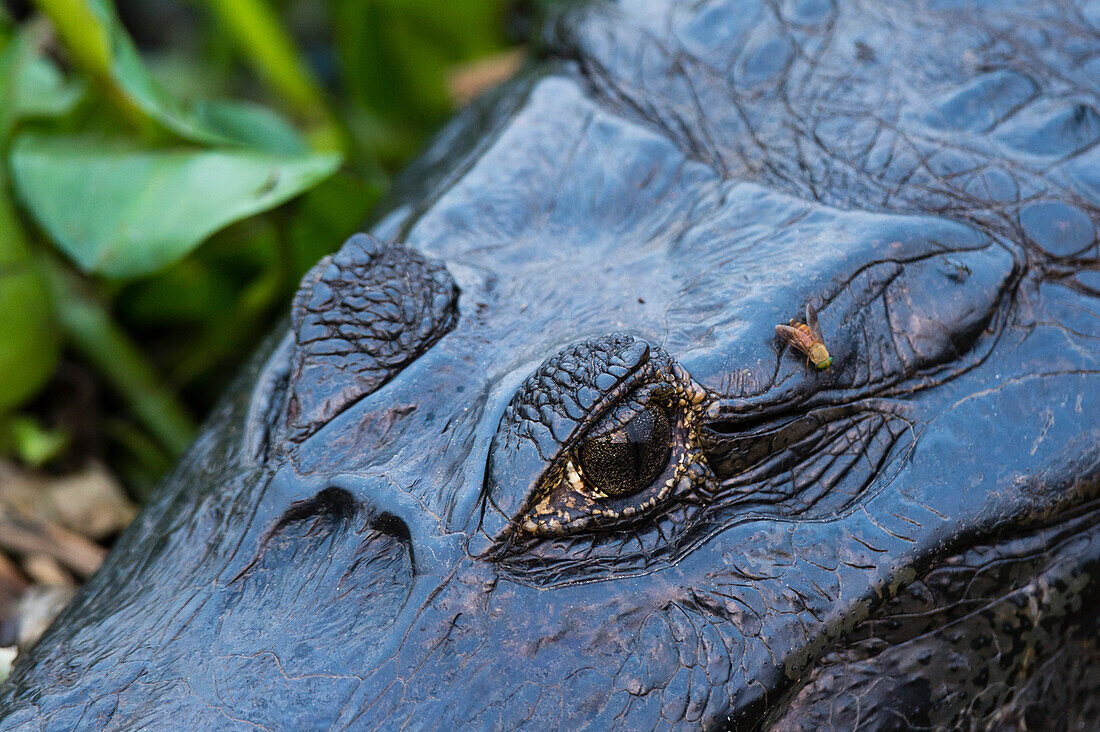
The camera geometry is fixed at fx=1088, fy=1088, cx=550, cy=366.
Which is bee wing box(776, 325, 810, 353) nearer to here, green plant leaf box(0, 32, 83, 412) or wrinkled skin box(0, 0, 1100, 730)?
wrinkled skin box(0, 0, 1100, 730)

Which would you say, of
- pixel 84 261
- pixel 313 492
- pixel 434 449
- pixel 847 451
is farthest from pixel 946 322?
pixel 84 261

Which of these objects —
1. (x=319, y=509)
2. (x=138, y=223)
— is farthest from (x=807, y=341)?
(x=138, y=223)

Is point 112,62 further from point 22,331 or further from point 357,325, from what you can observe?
point 357,325

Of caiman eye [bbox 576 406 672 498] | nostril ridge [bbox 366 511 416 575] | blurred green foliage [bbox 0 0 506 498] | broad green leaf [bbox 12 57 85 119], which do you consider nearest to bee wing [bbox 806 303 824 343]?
caiman eye [bbox 576 406 672 498]

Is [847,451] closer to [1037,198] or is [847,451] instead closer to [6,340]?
[1037,198]

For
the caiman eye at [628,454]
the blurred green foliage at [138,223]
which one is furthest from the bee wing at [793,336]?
the blurred green foliage at [138,223]

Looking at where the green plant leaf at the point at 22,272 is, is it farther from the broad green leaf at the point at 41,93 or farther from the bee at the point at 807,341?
the bee at the point at 807,341
